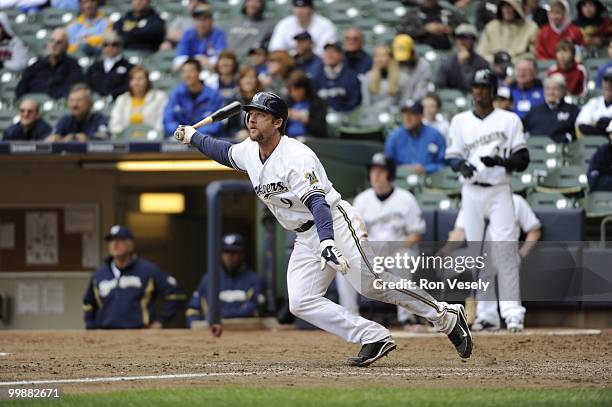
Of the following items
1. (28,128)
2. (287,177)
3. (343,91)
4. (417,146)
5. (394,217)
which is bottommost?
(394,217)

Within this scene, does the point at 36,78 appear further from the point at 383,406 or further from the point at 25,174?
the point at 383,406

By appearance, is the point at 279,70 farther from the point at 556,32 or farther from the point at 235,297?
the point at 556,32

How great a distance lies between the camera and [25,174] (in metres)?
14.0

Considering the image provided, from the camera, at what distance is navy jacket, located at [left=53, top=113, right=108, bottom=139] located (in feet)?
41.5

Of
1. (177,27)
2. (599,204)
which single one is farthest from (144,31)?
(599,204)

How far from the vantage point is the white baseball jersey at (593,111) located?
11.6 m

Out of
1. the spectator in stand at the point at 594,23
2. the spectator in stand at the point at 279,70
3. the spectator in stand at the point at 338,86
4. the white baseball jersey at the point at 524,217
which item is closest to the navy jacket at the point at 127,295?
the spectator in stand at the point at 279,70

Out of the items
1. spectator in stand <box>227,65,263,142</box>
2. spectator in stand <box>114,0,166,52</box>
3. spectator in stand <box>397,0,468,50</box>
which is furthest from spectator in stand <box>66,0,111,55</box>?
spectator in stand <box>397,0,468,50</box>

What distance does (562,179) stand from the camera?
11461mm

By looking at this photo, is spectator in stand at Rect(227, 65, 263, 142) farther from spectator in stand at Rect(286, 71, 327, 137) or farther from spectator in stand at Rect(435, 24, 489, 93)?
spectator in stand at Rect(435, 24, 489, 93)

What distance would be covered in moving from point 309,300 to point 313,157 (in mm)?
805

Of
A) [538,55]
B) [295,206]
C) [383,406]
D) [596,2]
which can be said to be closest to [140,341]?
[295,206]

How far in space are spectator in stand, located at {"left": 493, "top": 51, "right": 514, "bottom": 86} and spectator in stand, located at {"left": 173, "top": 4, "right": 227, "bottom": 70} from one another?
311 cm

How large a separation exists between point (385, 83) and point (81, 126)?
3050mm
